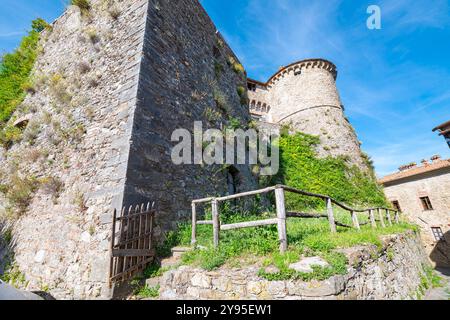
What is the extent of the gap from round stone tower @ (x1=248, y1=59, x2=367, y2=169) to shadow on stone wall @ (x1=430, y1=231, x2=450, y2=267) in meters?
7.42

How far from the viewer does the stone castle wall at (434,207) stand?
15.6m

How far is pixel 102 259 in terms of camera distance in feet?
12.6

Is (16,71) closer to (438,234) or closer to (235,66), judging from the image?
(235,66)

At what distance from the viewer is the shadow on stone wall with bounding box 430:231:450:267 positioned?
1538 cm

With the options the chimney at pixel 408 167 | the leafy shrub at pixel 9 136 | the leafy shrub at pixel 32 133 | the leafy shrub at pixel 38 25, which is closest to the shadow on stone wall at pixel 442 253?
the chimney at pixel 408 167

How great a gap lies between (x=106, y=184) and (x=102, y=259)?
140 centimetres

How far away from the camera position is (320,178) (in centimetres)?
1451

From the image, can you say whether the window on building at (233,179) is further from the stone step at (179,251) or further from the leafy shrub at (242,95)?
the leafy shrub at (242,95)

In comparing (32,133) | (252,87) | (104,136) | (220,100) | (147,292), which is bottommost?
(147,292)

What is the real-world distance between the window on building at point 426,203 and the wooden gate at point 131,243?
21.0 meters

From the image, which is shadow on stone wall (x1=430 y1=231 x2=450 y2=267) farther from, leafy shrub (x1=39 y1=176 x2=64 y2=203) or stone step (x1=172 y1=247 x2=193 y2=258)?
leafy shrub (x1=39 y1=176 x2=64 y2=203)

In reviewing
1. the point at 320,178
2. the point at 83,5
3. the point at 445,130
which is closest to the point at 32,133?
the point at 83,5

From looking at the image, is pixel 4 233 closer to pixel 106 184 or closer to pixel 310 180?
pixel 106 184

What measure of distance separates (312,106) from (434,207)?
11629 mm
